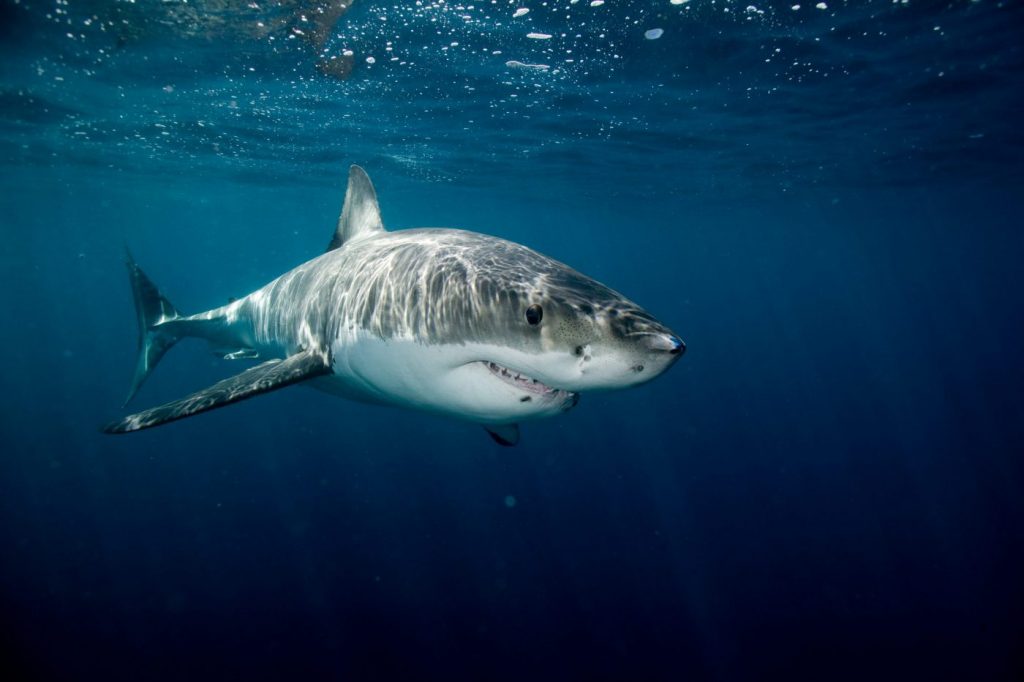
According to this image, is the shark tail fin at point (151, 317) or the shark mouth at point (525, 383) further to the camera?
the shark tail fin at point (151, 317)

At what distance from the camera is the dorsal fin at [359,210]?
664 cm

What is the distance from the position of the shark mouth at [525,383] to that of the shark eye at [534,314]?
46 centimetres

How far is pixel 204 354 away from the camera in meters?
35.8

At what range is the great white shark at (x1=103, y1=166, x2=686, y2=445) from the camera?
2.64 meters

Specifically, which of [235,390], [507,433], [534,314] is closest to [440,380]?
[534,314]

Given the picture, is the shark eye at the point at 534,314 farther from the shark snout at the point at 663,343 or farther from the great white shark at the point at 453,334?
the shark snout at the point at 663,343

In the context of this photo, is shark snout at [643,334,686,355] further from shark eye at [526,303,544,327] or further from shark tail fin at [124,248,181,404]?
shark tail fin at [124,248,181,404]

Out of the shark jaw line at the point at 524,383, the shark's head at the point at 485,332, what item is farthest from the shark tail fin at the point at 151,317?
the shark jaw line at the point at 524,383

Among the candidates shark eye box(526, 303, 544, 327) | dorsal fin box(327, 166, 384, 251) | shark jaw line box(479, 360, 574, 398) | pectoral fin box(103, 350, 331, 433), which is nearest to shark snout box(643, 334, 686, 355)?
shark eye box(526, 303, 544, 327)

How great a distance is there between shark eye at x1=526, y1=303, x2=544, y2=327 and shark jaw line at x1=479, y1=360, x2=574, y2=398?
460 millimetres

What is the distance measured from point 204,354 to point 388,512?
27181 millimetres

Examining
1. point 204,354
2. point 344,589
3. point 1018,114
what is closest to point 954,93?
point 1018,114

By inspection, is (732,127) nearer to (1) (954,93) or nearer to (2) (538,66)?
(1) (954,93)

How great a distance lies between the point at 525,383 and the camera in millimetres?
3176
